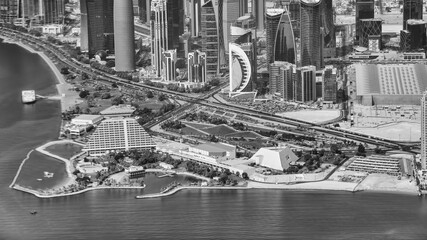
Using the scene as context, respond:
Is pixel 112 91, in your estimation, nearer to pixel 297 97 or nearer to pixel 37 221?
pixel 297 97

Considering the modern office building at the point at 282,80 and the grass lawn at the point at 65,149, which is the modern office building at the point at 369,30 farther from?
the grass lawn at the point at 65,149

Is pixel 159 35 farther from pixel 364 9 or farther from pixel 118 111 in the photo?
pixel 364 9

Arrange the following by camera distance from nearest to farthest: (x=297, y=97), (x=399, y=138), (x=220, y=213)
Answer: (x=220, y=213), (x=399, y=138), (x=297, y=97)

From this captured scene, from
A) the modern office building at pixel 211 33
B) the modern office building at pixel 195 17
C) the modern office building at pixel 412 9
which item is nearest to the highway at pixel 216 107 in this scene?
the modern office building at pixel 211 33

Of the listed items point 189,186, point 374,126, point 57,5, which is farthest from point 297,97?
point 57,5

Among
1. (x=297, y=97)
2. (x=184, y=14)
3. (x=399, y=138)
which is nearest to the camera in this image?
(x=399, y=138)

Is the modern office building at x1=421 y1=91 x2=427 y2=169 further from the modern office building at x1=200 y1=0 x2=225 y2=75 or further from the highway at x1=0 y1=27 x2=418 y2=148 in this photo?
the modern office building at x1=200 y1=0 x2=225 y2=75

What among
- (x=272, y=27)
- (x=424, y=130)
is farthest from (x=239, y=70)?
(x=424, y=130)
